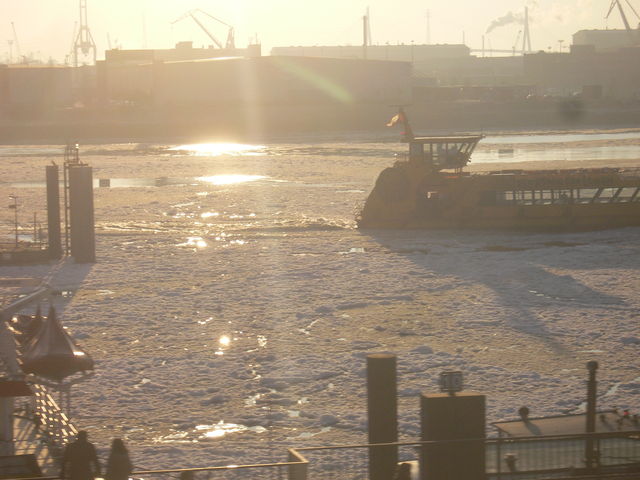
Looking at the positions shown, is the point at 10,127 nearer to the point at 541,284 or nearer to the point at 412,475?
the point at 541,284

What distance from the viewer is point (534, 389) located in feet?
29.7

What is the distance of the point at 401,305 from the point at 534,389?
409 centimetres

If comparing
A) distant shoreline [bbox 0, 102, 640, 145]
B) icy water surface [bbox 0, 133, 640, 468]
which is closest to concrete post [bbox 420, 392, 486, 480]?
icy water surface [bbox 0, 133, 640, 468]

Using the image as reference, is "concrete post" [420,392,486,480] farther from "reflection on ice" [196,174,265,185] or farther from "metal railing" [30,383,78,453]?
"reflection on ice" [196,174,265,185]

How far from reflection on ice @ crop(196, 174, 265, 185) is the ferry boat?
981 centimetres

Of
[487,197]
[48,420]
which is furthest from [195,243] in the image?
[48,420]

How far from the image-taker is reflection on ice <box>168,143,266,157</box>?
45250mm

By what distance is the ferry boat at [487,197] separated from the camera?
2081cm

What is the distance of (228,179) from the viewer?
3203 centimetres

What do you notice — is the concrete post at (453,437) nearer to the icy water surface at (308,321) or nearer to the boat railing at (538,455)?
the boat railing at (538,455)

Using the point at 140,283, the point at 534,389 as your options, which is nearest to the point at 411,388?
the point at 534,389

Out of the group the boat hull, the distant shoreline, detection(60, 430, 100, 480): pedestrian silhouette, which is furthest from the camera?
the distant shoreline

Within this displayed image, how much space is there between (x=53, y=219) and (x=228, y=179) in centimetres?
1466

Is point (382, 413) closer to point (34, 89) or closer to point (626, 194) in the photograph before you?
point (626, 194)
